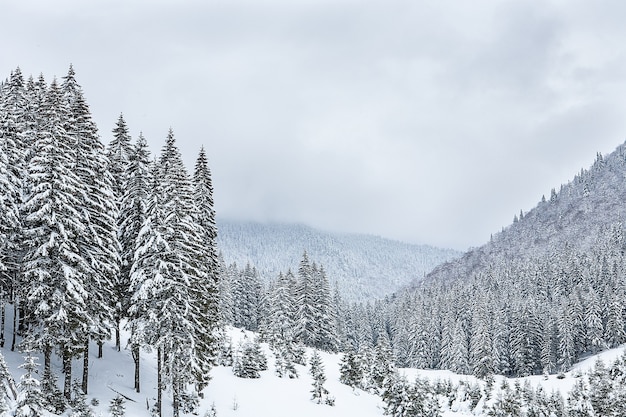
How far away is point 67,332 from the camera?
25.9m

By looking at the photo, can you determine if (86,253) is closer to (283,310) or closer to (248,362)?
(248,362)

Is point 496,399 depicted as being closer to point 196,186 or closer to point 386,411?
point 386,411

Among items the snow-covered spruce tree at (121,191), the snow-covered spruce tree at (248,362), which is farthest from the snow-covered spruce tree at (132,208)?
the snow-covered spruce tree at (248,362)

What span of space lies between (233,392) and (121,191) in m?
18.3

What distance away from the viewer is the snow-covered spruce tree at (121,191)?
32594mm

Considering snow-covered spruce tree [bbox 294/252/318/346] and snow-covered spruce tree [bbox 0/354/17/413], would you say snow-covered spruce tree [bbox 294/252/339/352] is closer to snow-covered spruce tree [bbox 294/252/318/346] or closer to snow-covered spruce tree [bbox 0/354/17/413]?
snow-covered spruce tree [bbox 294/252/318/346]

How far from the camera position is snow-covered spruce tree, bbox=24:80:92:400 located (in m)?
25.1

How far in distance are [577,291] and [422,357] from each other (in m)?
39.4

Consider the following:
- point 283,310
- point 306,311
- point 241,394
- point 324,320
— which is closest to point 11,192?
point 241,394

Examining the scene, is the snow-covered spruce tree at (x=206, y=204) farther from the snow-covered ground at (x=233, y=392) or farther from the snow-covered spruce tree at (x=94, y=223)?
the snow-covered ground at (x=233, y=392)

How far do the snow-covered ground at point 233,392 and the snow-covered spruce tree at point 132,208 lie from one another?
202cm

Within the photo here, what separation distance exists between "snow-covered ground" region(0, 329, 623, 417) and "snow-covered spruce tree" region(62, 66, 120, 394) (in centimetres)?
307

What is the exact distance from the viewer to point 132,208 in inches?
1277

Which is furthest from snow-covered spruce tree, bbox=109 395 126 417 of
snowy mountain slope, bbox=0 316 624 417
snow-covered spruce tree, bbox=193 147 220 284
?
snow-covered spruce tree, bbox=193 147 220 284
